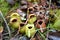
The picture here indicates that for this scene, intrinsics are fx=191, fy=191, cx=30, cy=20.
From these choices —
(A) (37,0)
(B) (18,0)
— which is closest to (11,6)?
(B) (18,0)

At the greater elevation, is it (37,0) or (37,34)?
(37,0)

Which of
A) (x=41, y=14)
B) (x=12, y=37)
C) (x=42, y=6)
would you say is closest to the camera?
(x=12, y=37)

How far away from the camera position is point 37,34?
1.64m

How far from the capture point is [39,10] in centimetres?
185

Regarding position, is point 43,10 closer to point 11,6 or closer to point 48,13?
point 48,13

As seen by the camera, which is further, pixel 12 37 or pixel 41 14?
pixel 41 14

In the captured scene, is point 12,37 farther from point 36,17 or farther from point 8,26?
point 36,17

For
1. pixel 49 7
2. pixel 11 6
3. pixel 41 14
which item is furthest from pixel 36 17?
pixel 11 6

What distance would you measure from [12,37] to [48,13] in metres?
0.44

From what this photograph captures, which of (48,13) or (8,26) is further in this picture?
(48,13)

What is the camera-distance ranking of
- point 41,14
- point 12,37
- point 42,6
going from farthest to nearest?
point 42,6 → point 41,14 → point 12,37

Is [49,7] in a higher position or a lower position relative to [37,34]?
higher

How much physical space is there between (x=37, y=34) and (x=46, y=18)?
0.62ft

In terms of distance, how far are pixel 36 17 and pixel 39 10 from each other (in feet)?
0.46
